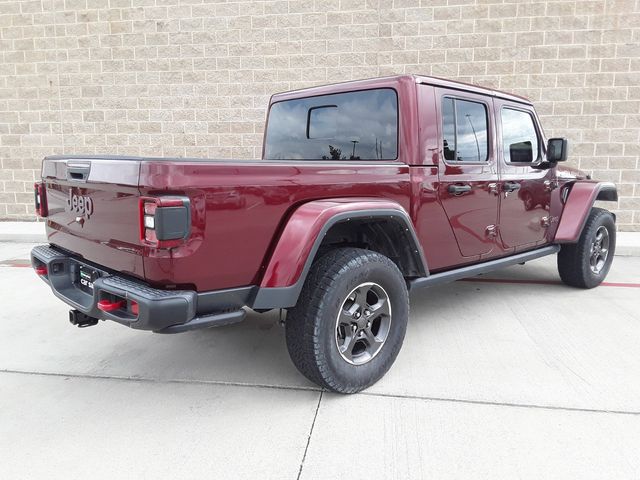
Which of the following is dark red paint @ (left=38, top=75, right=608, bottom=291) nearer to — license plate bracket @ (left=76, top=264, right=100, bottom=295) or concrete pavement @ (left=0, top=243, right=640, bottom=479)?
license plate bracket @ (left=76, top=264, right=100, bottom=295)

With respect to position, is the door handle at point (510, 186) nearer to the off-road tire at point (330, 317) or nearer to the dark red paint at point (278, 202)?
the dark red paint at point (278, 202)

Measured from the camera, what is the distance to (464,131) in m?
3.47

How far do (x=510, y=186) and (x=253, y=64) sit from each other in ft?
17.6

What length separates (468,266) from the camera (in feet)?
11.9

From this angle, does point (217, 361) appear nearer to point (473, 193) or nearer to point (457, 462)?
point (457, 462)

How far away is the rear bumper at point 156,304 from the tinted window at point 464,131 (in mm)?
1886

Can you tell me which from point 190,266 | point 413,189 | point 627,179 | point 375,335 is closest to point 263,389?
point 375,335

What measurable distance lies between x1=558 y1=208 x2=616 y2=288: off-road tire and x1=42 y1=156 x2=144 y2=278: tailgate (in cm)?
433

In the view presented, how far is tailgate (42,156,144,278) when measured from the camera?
7.14 feet

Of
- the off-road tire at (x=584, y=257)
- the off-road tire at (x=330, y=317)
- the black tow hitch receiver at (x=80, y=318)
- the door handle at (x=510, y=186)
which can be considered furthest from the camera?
the off-road tire at (x=584, y=257)

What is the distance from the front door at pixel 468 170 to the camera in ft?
10.8

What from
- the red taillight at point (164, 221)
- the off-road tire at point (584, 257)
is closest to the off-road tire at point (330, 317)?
the red taillight at point (164, 221)

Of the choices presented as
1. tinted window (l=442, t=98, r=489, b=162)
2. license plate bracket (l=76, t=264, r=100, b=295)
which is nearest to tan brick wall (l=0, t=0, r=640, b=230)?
tinted window (l=442, t=98, r=489, b=162)

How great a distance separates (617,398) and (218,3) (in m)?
7.74
